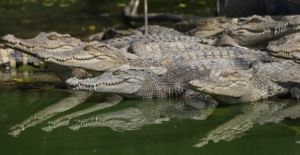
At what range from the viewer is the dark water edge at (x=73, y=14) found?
12797 mm

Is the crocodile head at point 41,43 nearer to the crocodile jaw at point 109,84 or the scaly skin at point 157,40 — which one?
the scaly skin at point 157,40

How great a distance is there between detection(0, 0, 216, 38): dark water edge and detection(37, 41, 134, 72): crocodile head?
4.17 metres

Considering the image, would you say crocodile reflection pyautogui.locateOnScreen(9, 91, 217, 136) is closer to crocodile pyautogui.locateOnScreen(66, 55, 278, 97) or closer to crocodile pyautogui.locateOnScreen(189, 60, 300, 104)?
crocodile pyautogui.locateOnScreen(66, 55, 278, 97)

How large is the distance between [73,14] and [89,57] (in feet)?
22.9

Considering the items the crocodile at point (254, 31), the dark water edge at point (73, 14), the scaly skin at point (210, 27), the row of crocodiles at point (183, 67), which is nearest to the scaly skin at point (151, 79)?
the row of crocodiles at point (183, 67)

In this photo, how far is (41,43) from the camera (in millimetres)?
8477

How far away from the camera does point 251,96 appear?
713cm

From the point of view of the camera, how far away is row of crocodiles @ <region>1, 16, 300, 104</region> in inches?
275

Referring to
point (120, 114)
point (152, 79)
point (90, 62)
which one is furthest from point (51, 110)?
point (152, 79)

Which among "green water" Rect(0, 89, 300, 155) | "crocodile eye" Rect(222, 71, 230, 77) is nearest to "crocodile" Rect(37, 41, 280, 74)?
"green water" Rect(0, 89, 300, 155)

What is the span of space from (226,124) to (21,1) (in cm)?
1139

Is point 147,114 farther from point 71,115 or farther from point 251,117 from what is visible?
point 251,117

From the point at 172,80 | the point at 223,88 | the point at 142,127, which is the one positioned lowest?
the point at 142,127

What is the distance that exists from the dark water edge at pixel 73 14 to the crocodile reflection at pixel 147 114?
5.08 metres
